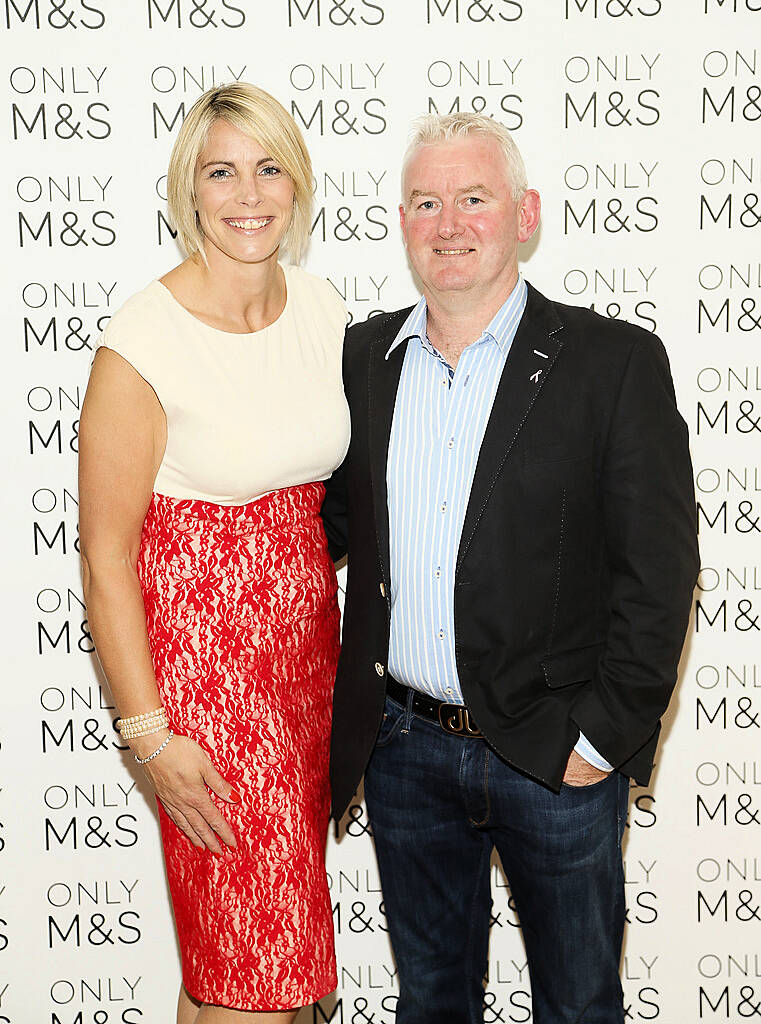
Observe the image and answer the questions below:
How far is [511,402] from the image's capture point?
1911 millimetres

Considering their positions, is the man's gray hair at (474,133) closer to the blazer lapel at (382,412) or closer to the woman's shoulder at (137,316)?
the blazer lapel at (382,412)

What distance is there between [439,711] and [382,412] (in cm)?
58

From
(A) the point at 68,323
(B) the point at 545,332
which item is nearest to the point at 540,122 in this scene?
(B) the point at 545,332

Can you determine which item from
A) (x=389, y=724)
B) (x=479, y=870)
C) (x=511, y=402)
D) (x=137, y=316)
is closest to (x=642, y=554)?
(x=511, y=402)

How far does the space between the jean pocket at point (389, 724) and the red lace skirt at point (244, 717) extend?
164 millimetres

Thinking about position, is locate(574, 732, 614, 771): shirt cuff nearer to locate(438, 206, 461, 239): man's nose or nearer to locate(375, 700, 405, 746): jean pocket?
locate(375, 700, 405, 746): jean pocket

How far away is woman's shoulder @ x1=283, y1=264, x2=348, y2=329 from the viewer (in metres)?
2.21

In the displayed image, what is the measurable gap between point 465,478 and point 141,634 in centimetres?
65

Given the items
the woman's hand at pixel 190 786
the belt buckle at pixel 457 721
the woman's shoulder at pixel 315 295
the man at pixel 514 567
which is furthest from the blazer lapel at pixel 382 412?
the woman's hand at pixel 190 786

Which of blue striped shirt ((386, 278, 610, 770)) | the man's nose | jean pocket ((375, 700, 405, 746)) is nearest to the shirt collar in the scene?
blue striped shirt ((386, 278, 610, 770))

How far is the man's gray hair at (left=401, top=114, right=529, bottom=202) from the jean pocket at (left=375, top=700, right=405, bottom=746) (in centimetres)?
100

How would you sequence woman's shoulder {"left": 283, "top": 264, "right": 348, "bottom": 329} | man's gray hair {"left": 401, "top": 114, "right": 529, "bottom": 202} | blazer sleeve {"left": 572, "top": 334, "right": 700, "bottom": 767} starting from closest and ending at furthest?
blazer sleeve {"left": 572, "top": 334, "right": 700, "bottom": 767} < man's gray hair {"left": 401, "top": 114, "right": 529, "bottom": 202} < woman's shoulder {"left": 283, "top": 264, "right": 348, "bottom": 329}

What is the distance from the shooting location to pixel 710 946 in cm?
276

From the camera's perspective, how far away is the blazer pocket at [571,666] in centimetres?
194
